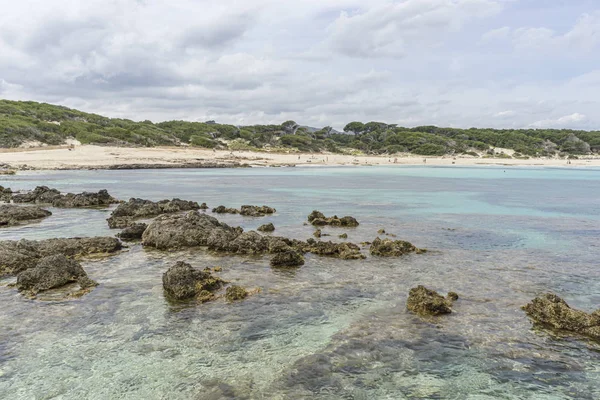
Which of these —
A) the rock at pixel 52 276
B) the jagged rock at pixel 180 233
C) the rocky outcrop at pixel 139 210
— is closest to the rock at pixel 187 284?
the rock at pixel 52 276

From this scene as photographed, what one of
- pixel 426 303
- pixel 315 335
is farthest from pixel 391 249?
pixel 315 335

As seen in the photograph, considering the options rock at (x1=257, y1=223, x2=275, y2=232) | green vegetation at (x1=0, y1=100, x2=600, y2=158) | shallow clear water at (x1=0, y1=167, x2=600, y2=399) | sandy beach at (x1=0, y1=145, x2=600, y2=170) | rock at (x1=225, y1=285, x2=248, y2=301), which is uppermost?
green vegetation at (x1=0, y1=100, x2=600, y2=158)

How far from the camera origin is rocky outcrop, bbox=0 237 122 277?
1154 cm

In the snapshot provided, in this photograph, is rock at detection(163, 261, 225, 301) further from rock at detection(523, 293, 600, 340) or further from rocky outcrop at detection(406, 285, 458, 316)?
rock at detection(523, 293, 600, 340)

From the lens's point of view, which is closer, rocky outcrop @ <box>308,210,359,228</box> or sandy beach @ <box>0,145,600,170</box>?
rocky outcrop @ <box>308,210,359,228</box>

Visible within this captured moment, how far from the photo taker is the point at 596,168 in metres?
76.0

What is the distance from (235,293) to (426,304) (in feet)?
14.0

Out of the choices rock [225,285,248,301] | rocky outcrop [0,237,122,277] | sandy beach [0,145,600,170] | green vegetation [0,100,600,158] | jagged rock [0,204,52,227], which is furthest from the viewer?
green vegetation [0,100,600,158]

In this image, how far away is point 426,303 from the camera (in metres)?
8.69

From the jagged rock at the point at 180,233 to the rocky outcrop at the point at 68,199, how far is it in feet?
37.8

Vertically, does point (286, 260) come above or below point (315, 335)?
above

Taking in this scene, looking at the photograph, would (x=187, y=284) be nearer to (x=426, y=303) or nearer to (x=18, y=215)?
(x=426, y=303)

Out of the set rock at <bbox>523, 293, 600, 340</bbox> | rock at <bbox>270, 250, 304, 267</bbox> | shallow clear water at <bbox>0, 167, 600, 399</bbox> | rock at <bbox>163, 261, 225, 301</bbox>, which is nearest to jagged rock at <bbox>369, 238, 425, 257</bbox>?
shallow clear water at <bbox>0, 167, 600, 399</bbox>

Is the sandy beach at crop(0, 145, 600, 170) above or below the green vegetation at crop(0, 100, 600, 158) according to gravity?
below
